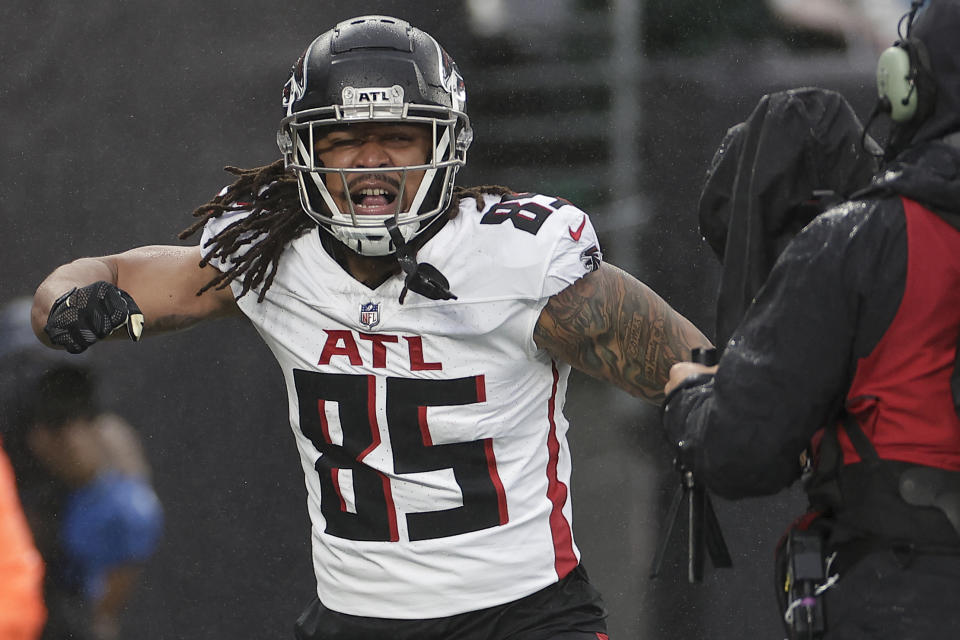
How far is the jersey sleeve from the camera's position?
2.20 meters

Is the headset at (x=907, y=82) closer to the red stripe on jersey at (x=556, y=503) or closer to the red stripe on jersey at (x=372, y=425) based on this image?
the red stripe on jersey at (x=556, y=503)

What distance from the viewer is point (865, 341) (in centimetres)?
151

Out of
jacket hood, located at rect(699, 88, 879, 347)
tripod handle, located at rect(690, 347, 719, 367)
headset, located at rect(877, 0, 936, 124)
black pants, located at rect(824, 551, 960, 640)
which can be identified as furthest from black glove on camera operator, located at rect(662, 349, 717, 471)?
headset, located at rect(877, 0, 936, 124)

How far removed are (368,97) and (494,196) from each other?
326 millimetres

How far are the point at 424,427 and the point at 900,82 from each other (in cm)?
99

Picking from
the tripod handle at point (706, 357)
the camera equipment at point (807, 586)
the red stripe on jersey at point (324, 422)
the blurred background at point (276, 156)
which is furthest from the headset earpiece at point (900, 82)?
the blurred background at point (276, 156)

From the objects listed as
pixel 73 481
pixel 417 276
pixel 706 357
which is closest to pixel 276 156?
pixel 73 481

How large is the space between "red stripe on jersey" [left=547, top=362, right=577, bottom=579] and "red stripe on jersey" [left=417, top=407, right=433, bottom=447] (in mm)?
218

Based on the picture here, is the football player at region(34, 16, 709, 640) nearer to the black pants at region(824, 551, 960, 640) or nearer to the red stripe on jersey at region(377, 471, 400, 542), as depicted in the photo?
the red stripe on jersey at region(377, 471, 400, 542)

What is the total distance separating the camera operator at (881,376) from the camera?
1486 millimetres

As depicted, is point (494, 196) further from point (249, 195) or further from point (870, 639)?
point (870, 639)

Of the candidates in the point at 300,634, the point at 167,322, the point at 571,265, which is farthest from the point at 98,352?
the point at 571,265

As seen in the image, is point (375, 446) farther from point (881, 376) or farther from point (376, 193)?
point (881, 376)

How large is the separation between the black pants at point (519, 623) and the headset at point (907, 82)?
1004 millimetres
